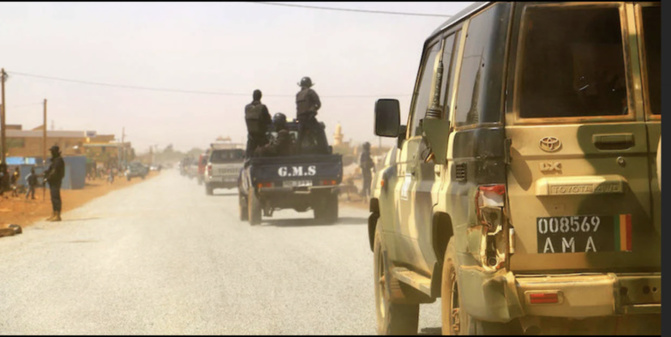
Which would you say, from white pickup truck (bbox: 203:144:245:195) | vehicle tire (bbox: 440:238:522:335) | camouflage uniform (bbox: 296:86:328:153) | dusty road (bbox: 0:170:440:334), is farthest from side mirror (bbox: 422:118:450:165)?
white pickup truck (bbox: 203:144:245:195)

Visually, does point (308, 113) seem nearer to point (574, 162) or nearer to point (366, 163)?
point (366, 163)

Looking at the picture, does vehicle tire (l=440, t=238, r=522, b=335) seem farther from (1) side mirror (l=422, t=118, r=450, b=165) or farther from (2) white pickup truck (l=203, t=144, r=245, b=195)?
(2) white pickup truck (l=203, t=144, r=245, b=195)

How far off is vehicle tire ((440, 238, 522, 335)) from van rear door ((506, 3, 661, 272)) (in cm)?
34

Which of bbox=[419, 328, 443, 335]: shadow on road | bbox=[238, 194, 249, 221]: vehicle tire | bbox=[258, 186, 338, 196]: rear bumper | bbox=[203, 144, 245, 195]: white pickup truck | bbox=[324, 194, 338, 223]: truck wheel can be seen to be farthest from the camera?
bbox=[203, 144, 245, 195]: white pickup truck

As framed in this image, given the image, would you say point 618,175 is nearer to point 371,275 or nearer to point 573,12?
point 573,12

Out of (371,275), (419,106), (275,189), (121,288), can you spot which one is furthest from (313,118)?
(419,106)

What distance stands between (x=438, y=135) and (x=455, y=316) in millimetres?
1037

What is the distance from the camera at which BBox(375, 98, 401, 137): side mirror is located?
7.14 m

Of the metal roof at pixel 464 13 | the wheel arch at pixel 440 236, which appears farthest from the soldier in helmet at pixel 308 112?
the wheel arch at pixel 440 236

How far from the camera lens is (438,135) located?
19.3 feet

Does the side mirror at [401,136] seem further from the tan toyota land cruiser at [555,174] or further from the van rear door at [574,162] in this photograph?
the van rear door at [574,162]

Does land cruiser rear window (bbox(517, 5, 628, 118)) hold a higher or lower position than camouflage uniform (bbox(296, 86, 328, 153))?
lower

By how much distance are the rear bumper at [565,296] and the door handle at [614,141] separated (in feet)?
2.15

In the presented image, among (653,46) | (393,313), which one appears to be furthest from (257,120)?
(653,46)
